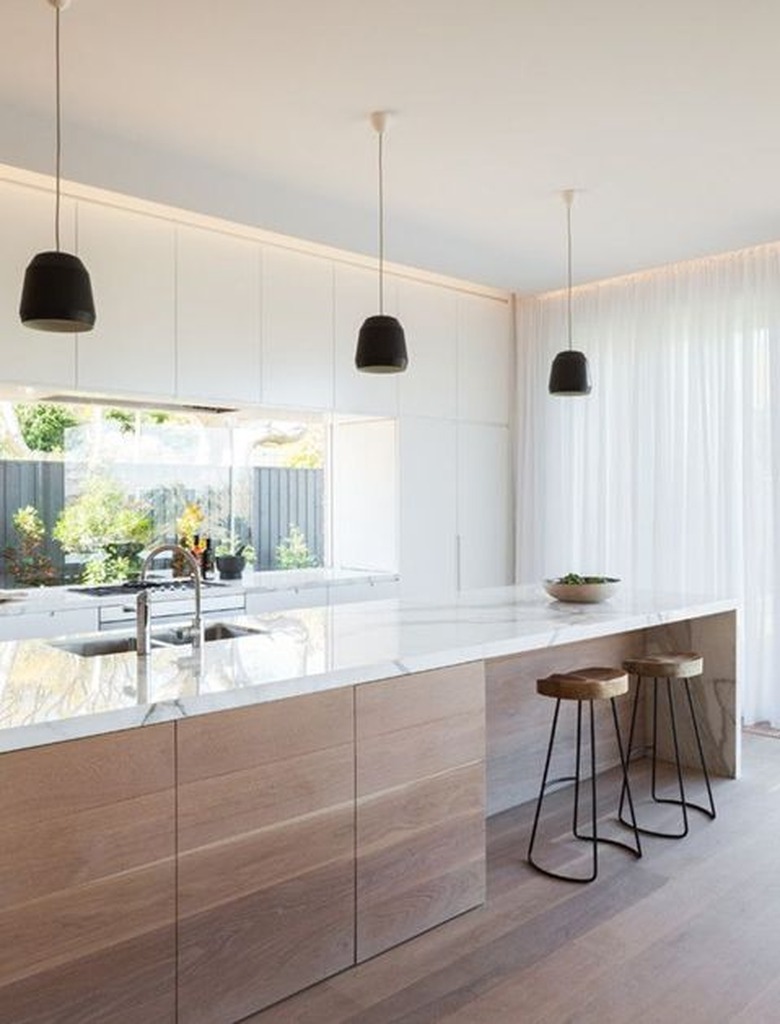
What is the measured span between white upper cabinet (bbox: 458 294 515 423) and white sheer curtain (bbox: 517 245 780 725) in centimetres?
12

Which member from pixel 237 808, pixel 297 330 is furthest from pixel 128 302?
pixel 237 808

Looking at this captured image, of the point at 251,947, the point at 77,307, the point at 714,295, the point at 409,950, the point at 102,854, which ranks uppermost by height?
the point at 714,295

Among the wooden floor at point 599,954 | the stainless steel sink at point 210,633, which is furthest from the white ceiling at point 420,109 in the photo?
the wooden floor at point 599,954

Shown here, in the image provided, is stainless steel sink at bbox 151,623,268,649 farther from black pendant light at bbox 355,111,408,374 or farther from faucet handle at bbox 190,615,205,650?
black pendant light at bbox 355,111,408,374

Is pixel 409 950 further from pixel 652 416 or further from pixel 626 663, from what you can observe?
pixel 652 416

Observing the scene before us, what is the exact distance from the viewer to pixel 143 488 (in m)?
5.12

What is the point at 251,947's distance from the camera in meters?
2.20

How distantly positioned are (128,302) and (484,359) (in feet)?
8.74

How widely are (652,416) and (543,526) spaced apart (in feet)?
3.64

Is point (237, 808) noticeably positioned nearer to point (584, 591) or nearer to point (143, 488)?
point (584, 591)

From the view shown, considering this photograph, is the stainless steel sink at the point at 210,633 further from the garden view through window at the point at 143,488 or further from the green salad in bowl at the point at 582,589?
the garden view through window at the point at 143,488

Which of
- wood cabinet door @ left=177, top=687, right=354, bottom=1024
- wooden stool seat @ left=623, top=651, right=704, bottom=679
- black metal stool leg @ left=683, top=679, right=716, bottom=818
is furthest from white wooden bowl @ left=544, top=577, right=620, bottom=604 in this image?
wood cabinet door @ left=177, top=687, right=354, bottom=1024

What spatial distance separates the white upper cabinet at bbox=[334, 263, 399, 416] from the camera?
527cm


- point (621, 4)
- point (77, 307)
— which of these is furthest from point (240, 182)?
point (621, 4)
